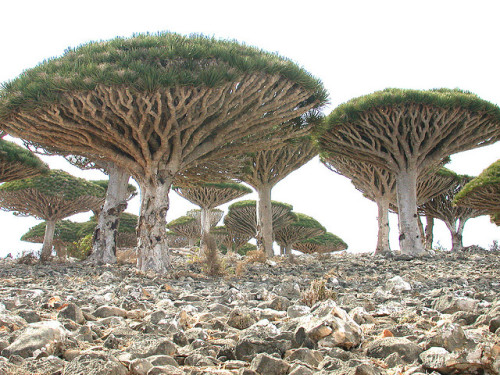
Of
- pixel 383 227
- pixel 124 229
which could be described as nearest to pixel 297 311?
pixel 383 227

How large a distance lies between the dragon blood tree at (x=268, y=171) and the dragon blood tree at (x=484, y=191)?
17.2 feet

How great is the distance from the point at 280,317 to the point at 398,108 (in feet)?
28.4

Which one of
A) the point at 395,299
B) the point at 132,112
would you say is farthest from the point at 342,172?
the point at 395,299

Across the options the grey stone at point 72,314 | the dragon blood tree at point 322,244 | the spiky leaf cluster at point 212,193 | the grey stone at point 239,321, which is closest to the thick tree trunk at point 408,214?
the grey stone at point 239,321

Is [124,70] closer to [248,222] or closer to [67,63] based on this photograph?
[67,63]

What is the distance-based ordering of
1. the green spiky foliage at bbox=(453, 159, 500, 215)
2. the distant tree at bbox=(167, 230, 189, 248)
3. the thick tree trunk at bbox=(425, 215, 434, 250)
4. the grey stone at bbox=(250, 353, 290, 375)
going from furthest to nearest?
the distant tree at bbox=(167, 230, 189, 248)
the thick tree trunk at bbox=(425, 215, 434, 250)
the green spiky foliage at bbox=(453, 159, 500, 215)
the grey stone at bbox=(250, 353, 290, 375)

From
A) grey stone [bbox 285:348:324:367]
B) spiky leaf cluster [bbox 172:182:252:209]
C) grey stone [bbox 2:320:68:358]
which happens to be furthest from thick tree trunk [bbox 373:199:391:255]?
grey stone [bbox 2:320:68:358]

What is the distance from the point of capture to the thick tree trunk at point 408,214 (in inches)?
424

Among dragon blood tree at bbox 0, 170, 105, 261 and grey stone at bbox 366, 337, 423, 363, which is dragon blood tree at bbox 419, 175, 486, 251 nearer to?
dragon blood tree at bbox 0, 170, 105, 261

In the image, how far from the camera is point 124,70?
21.2ft

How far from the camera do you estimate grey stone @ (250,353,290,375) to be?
5.41ft

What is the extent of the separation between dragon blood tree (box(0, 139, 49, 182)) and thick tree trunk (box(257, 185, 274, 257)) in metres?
7.19

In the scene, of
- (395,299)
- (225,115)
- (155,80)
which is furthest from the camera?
(225,115)

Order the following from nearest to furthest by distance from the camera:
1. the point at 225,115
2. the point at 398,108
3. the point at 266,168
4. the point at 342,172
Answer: the point at 225,115 → the point at 398,108 → the point at 266,168 → the point at 342,172
